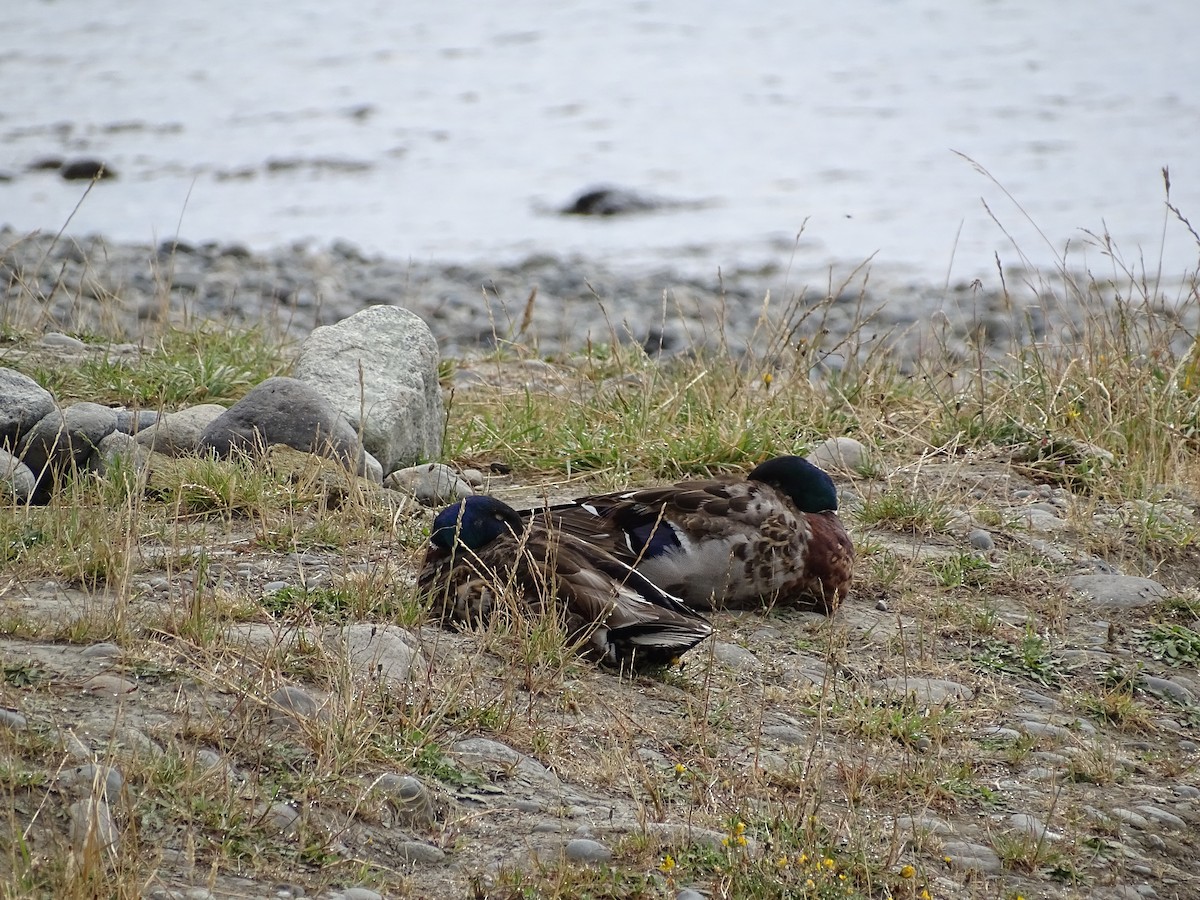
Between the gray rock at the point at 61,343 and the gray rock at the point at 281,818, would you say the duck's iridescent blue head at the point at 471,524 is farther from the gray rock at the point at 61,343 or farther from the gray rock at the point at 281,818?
the gray rock at the point at 61,343

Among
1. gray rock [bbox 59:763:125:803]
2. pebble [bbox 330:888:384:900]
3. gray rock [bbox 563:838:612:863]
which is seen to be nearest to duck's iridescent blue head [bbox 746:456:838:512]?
gray rock [bbox 563:838:612:863]

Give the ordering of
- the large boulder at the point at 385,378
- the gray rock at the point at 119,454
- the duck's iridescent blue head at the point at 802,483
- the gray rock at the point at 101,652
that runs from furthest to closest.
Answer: the large boulder at the point at 385,378 → the gray rock at the point at 119,454 → the duck's iridescent blue head at the point at 802,483 → the gray rock at the point at 101,652

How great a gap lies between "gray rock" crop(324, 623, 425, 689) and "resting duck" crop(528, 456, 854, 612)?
2.44 ft

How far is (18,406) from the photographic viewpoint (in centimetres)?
546

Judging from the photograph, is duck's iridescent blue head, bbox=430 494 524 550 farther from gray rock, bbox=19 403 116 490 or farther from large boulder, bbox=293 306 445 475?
gray rock, bbox=19 403 116 490

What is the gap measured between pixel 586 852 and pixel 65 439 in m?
3.16

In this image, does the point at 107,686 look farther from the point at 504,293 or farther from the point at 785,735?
the point at 504,293

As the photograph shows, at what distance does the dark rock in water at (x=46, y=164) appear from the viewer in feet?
68.3

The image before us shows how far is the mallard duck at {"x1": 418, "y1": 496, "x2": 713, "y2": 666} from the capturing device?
4.14 m

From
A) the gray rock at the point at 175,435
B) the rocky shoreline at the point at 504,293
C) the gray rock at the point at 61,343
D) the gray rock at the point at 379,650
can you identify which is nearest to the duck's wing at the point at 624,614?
the gray rock at the point at 379,650

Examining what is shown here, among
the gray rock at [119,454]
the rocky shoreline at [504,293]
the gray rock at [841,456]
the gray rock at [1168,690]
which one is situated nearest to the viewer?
the gray rock at [1168,690]

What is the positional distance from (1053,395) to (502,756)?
4.06 m

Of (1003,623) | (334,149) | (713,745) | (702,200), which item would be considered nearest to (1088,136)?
(702,200)

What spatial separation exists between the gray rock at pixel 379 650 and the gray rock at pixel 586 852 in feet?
2.41
